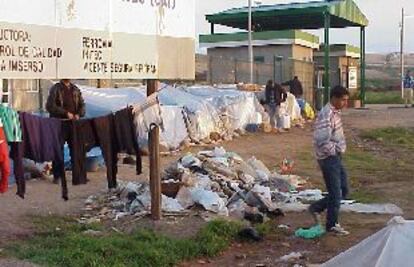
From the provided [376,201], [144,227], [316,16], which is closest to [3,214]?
[144,227]

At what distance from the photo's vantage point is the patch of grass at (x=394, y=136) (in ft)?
75.7

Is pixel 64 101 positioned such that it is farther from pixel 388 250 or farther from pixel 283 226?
pixel 388 250

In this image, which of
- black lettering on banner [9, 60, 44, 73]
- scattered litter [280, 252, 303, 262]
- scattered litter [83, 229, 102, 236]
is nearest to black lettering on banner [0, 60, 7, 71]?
black lettering on banner [9, 60, 44, 73]

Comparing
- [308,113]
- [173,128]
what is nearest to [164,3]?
[173,128]

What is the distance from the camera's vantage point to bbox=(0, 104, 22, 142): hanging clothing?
23.3 ft

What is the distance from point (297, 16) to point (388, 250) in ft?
110

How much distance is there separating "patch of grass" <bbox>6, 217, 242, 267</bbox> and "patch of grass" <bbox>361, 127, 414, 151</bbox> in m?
13.9

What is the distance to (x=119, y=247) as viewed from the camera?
8484 mm

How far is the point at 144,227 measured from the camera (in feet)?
31.1

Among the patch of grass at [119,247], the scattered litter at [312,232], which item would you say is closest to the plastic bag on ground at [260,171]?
the scattered litter at [312,232]

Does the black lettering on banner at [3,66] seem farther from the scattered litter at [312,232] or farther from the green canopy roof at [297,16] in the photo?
the green canopy roof at [297,16]

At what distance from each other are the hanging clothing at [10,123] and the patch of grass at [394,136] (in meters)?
16.2

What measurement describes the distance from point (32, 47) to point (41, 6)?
397 mm

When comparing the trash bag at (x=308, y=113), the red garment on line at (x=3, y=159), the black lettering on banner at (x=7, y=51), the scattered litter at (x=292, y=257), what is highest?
the black lettering on banner at (x=7, y=51)
